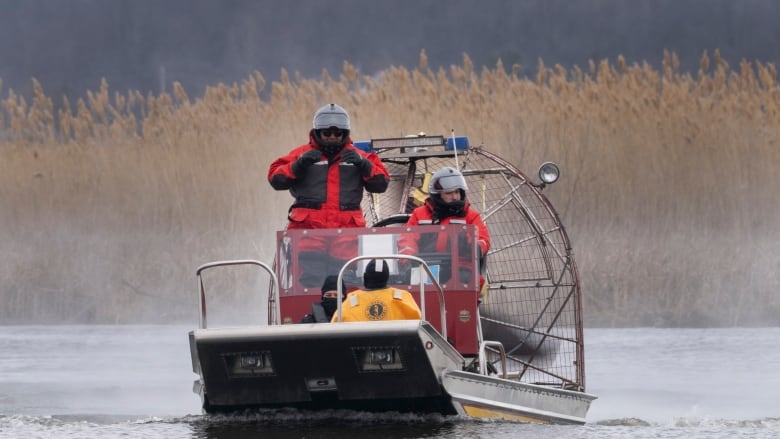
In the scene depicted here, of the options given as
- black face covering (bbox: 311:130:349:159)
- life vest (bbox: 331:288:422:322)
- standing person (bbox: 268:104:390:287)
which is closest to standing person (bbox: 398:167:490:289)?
standing person (bbox: 268:104:390:287)

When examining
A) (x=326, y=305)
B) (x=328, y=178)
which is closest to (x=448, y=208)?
(x=328, y=178)

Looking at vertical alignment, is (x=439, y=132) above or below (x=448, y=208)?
above

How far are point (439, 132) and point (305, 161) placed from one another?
27.5 ft

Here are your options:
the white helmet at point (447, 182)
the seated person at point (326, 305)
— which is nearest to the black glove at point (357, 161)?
the white helmet at point (447, 182)

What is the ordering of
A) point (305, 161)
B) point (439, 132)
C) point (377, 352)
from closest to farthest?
point (377, 352), point (305, 161), point (439, 132)

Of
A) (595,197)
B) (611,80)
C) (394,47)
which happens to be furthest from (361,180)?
(394,47)

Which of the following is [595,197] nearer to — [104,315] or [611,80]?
[611,80]

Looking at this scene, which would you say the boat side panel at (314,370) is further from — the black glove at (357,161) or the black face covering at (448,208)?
the black glove at (357,161)

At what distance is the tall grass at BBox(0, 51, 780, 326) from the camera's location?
2045 cm

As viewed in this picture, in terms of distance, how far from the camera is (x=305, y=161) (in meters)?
11.9

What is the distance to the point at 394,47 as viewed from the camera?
2756cm

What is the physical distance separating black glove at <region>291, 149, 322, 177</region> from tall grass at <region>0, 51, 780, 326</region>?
315 inches

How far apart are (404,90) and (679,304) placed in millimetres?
4676

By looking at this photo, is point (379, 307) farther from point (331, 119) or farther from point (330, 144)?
point (331, 119)
